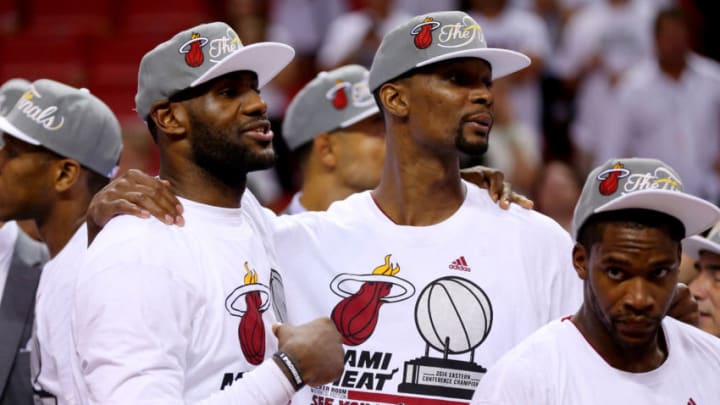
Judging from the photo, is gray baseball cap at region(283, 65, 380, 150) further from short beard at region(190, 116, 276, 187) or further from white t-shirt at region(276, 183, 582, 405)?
short beard at region(190, 116, 276, 187)

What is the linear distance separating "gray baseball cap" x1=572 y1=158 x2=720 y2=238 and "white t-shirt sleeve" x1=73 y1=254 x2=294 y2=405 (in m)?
1.04

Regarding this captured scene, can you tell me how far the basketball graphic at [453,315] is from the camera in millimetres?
3988

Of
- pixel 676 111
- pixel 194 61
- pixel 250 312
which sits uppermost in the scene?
pixel 194 61

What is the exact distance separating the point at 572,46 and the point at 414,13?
54.9 inches

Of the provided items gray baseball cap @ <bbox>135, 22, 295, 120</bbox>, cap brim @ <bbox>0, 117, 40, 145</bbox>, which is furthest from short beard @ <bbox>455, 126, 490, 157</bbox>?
cap brim @ <bbox>0, 117, 40, 145</bbox>

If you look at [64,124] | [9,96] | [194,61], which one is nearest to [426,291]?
[194,61]

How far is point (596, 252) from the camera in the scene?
3523 millimetres

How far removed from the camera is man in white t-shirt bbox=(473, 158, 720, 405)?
134 inches

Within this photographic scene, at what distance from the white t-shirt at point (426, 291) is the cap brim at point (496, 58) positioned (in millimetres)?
476

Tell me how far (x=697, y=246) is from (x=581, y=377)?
50.2 inches

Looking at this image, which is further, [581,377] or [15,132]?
[15,132]

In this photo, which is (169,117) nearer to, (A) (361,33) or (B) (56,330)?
(B) (56,330)

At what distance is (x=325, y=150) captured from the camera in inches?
226

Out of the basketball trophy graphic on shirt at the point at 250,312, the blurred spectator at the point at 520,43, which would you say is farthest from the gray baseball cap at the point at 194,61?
the blurred spectator at the point at 520,43
